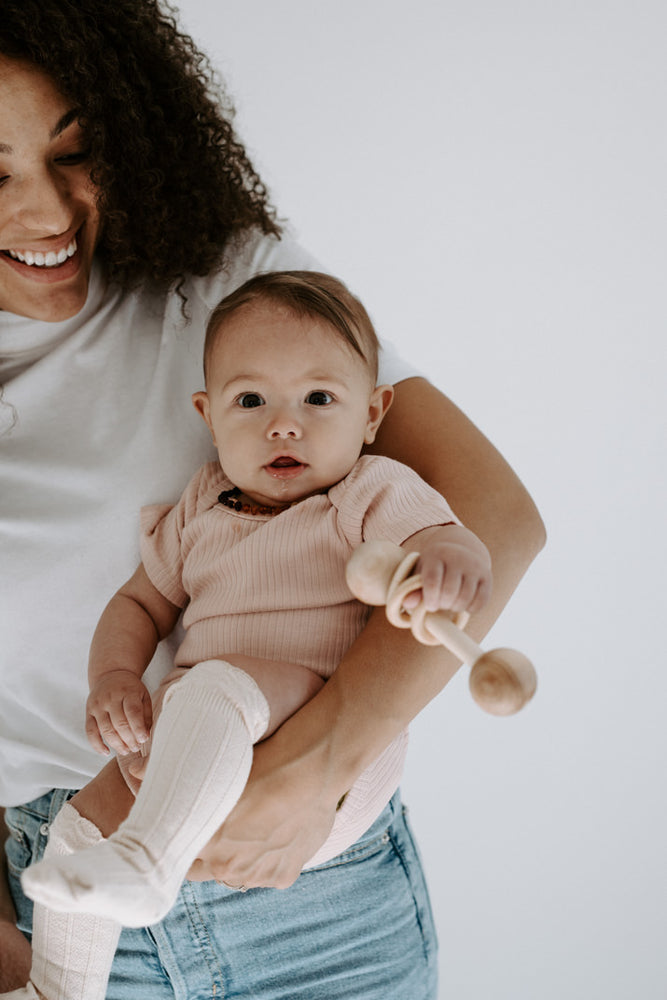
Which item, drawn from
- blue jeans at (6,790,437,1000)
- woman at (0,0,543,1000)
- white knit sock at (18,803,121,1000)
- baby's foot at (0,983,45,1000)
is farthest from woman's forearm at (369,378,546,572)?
baby's foot at (0,983,45,1000)

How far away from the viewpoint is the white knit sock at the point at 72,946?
1189 mm

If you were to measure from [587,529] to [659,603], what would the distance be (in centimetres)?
25

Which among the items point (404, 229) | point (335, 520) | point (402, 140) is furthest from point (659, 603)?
point (335, 520)

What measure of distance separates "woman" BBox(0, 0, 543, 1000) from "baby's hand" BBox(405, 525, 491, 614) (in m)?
0.27

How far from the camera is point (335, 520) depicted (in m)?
1.19

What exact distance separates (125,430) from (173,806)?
2.04 feet

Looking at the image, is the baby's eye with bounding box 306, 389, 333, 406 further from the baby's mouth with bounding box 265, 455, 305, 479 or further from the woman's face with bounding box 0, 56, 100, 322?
the woman's face with bounding box 0, 56, 100, 322

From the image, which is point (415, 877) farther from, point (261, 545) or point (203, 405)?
point (203, 405)

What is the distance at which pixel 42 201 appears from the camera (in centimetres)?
130

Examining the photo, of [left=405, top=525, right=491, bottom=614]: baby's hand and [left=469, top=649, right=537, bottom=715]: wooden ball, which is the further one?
[left=405, top=525, right=491, bottom=614]: baby's hand

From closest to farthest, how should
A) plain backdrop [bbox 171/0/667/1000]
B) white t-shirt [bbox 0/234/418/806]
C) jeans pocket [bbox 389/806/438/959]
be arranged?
white t-shirt [bbox 0/234/418/806] < jeans pocket [bbox 389/806/438/959] < plain backdrop [bbox 171/0/667/1000]

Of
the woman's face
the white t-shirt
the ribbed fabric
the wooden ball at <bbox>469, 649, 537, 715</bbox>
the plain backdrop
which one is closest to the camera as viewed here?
the wooden ball at <bbox>469, 649, 537, 715</bbox>

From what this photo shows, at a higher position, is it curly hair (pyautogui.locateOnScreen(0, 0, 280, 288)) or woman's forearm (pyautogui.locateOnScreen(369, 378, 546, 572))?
curly hair (pyautogui.locateOnScreen(0, 0, 280, 288))

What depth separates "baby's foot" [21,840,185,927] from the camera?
87cm
